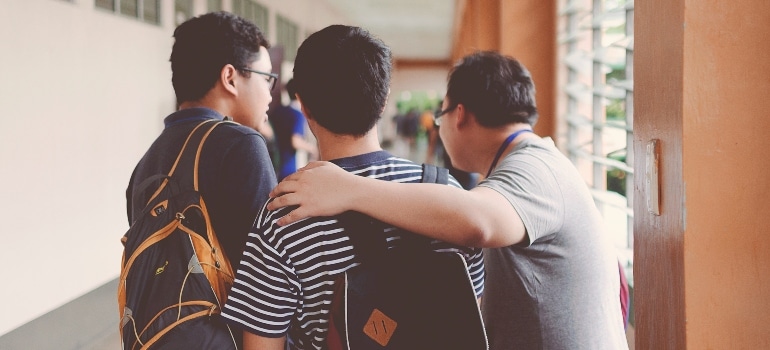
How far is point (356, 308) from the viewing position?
1.21 m

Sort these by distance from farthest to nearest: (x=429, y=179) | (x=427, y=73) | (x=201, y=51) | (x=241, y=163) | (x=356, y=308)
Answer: (x=427, y=73), (x=201, y=51), (x=241, y=163), (x=429, y=179), (x=356, y=308)

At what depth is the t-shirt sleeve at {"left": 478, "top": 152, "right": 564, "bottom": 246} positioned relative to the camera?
1349mm

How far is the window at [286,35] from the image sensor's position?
1170 cm

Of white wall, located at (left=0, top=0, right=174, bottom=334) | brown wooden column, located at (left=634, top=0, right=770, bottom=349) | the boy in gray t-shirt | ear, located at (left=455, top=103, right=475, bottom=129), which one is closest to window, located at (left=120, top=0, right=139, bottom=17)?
white wall, located at (left=0, top=0, right=174, bottom=334)

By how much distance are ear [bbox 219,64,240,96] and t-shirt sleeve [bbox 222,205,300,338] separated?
787mm

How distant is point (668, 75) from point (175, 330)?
1138 mm

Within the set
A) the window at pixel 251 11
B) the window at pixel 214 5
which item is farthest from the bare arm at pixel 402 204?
the window at pixel 251 11

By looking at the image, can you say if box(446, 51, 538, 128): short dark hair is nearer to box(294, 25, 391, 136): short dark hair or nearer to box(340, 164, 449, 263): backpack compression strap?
box(294, 25, 391, 136): short dark hair

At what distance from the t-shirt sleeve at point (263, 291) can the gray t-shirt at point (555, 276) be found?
479 mm

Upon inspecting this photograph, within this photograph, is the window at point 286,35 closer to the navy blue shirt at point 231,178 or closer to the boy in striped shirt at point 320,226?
the navy blue shirt at point 231,178

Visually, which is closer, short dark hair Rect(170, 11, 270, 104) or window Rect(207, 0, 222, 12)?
short dark hair Rect(170, 11, 270, 104)

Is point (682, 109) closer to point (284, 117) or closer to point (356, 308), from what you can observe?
point (356, 308)

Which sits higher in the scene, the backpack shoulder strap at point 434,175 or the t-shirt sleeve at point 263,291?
the backpack shoulder strap at point 434,175

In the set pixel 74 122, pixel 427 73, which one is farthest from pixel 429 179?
pixel 427 73
